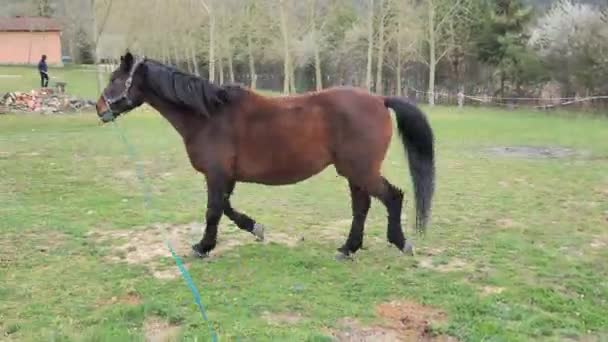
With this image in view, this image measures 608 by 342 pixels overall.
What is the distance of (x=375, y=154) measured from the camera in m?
5.28

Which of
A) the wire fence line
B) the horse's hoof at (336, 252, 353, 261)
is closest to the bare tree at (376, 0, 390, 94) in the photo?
the wire fence line

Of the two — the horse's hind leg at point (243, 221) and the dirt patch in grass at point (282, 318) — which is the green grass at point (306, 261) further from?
the horse's hind leg at point (243, 221)

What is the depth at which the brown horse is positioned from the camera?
207 inches

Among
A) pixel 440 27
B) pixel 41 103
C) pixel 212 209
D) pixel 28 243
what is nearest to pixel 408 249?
pixel 212 209

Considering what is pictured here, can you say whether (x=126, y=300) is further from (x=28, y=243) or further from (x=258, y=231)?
(x=28, y=243)

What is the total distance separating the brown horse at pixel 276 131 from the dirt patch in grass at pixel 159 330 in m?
1.48

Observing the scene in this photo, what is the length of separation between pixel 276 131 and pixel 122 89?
4.69 feet

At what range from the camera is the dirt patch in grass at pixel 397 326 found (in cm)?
383

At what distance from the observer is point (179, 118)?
544 cm

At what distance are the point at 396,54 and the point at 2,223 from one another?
1370 inches

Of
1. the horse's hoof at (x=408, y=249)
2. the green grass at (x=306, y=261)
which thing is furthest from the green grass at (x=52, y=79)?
the horse's hoof at (x=408, y=249)

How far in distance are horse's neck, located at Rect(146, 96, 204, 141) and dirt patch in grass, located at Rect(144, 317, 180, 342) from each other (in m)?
1.90

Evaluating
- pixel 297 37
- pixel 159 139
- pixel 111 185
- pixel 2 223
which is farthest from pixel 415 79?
pixel 2 223

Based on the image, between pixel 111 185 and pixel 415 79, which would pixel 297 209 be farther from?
pixel 415 79
